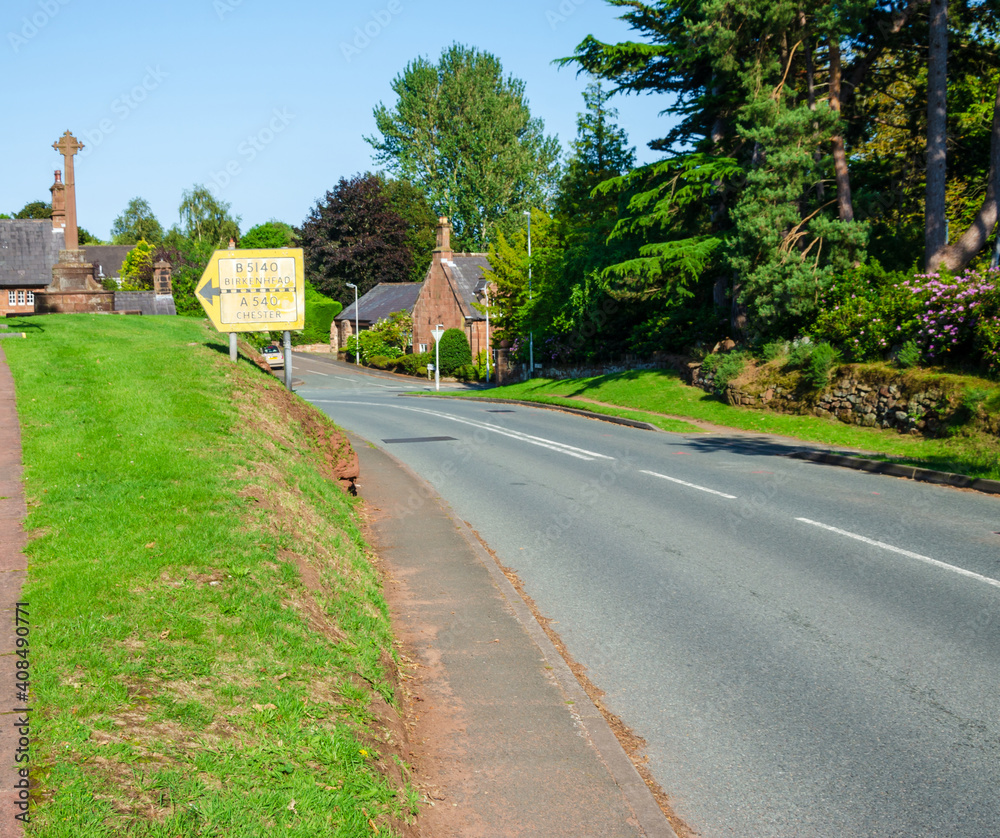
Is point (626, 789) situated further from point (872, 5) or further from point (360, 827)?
point (872, 5)

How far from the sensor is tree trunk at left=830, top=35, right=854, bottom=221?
24375 millimetres

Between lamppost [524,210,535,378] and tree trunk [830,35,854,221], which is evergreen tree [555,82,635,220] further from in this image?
tree trunk [830,35,854,221]

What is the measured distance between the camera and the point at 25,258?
6362cm

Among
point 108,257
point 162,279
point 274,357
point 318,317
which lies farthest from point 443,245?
point 108,257

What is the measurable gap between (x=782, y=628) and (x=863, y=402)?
1559cm

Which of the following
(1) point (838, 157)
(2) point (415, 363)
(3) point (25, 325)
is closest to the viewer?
(3) point (25, 325)

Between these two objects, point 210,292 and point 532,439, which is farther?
point 532,439

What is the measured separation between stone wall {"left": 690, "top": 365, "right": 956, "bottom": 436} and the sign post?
13.7 m

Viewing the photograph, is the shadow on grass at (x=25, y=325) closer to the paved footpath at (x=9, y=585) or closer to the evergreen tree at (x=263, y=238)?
the paved footpath at (x=9, y=585)

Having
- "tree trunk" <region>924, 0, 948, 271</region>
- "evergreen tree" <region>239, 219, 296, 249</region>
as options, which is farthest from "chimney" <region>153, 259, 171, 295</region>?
"evergreen tree" <region>239, 219, 296, 249</region>

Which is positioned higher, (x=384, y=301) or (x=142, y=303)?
(x=384, y=301)

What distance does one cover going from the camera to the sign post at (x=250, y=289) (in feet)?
45.7

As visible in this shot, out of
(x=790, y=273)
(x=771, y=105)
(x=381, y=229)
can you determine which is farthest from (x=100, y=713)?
(x=381, y=229)

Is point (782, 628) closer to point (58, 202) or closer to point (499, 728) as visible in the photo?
point (499, 728)
